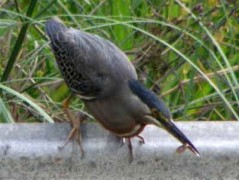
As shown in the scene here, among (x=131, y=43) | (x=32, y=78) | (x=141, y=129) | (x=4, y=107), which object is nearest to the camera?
(x=141, y=129)

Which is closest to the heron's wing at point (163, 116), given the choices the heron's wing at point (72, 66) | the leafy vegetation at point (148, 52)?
the heron's wing at point (72, 66)

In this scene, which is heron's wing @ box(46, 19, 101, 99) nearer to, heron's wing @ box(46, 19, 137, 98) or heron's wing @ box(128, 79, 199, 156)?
heron's wing @ box(46, 19, 137, 98)

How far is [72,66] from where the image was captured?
373 centimetres

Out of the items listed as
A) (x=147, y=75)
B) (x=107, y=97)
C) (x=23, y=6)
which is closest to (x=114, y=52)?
(x=107, y=97)

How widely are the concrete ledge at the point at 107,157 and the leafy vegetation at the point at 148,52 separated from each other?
0.51 m

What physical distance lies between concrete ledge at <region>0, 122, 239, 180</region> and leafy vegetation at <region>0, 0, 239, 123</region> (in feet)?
1.68

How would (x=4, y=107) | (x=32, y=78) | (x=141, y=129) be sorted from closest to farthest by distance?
(x=141, y=129) → (x=4, y=107) → (x=32, y=78)

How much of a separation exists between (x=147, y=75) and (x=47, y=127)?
896mm

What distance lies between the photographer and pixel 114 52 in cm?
371

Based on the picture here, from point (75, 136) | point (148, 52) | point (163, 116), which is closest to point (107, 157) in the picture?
point (75, 136)

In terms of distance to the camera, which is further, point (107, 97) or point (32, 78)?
point (32, 78)

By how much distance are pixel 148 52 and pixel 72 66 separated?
734 mm

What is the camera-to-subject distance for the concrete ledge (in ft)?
11.7

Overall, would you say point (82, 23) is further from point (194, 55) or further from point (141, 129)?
point (141, 129)
